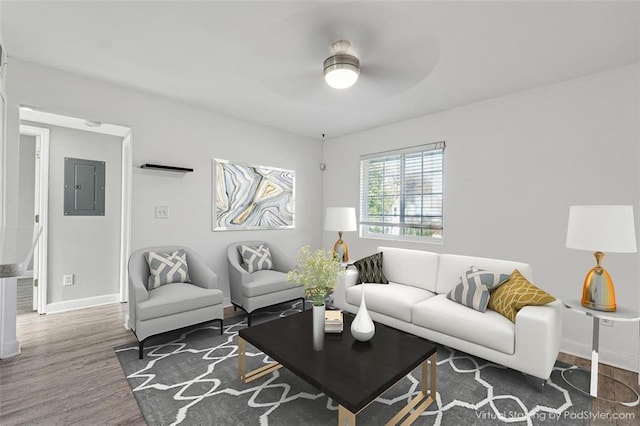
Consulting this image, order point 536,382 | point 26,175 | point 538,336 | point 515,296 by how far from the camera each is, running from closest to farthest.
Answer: point 538,336, point 536,382, point 515,296, point 26,175

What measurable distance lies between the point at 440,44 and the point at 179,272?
325 cm

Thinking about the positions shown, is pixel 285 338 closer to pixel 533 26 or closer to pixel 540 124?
pixel 533 26

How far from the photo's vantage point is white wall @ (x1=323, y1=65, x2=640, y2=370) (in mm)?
2480

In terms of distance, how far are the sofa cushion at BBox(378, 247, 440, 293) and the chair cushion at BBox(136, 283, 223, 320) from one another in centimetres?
196

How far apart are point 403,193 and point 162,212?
10.2 ft

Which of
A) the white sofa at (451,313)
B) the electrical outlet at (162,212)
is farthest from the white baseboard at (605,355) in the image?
the electrical outlet at (162,212)

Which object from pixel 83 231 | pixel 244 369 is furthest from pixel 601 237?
pixel 83 231

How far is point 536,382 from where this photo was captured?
2.13m

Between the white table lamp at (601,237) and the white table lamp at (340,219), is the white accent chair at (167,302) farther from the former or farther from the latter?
the white table lamp at (601,237)

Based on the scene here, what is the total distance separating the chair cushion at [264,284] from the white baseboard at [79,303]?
2110 mm

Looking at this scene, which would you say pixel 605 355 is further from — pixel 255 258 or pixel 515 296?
pixel 255 258

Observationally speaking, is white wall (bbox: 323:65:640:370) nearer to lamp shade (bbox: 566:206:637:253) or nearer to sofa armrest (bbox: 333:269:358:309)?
lamp shade (bbox: 566:206:637:253)

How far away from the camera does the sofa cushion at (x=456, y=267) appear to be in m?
2.66

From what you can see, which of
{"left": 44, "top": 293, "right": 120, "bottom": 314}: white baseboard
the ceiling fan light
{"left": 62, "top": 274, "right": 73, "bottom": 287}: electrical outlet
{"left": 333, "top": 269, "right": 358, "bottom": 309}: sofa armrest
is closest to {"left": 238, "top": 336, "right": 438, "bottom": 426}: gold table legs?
{"left": 333, "top": 269, "right": 358, "bottom": 309}: sofa armrest
